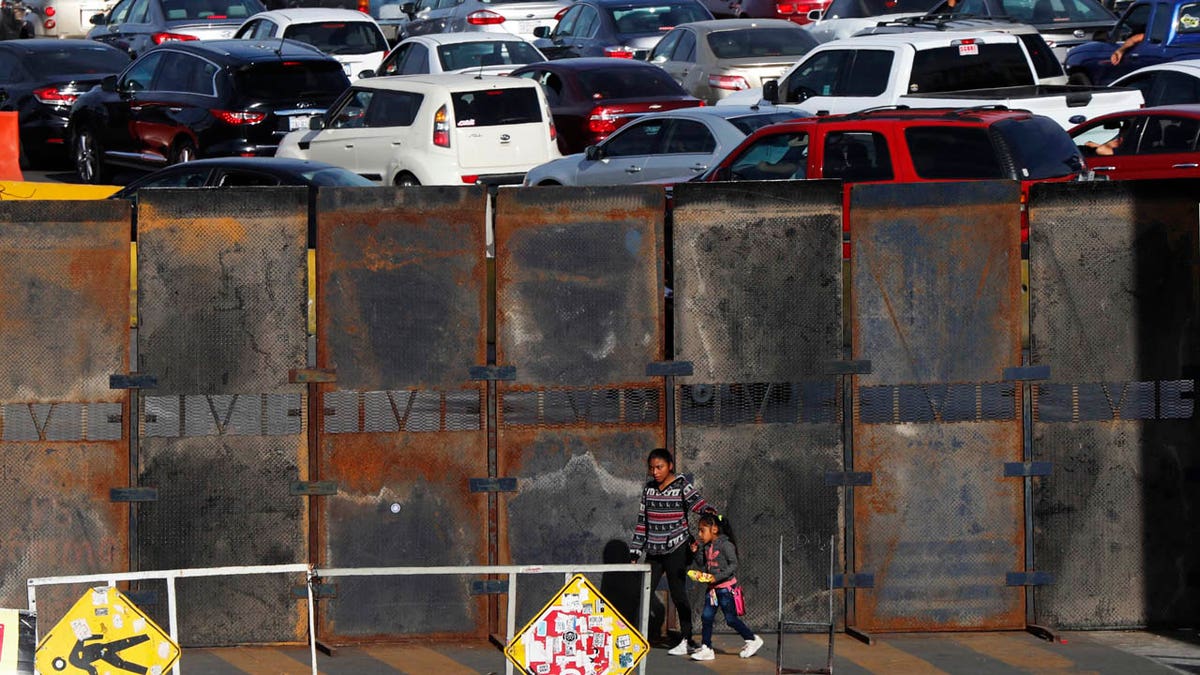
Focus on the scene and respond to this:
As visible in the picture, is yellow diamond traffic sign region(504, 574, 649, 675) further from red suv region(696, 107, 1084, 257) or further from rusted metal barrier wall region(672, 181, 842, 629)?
red suv region(696, 107, 1084, 257)

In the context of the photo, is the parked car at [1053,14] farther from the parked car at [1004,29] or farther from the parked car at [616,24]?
the parked car at [616,24]

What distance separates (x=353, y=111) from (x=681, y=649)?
11.9m

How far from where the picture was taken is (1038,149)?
16266mm

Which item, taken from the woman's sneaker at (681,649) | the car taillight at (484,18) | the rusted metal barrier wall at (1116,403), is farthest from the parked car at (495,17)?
the woman's sneaker at (681,649)

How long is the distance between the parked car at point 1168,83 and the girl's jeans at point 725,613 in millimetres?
11739

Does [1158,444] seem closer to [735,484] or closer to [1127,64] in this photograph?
[735,484]

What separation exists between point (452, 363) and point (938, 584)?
329cm

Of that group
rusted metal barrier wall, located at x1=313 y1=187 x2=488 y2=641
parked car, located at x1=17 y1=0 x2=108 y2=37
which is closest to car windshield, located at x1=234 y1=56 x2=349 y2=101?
rusted metal barrier wall, located at x1=313 y1=187 x2=488 y2=641

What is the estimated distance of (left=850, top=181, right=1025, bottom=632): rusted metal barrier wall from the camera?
12320mm

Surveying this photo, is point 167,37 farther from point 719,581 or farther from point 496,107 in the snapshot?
point 719,581

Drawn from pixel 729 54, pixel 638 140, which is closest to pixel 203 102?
pixel 638 140

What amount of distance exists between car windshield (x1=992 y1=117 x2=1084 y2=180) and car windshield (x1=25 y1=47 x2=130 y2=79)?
15971mm

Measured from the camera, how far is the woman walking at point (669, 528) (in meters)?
11.9

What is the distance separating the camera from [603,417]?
1235cm
